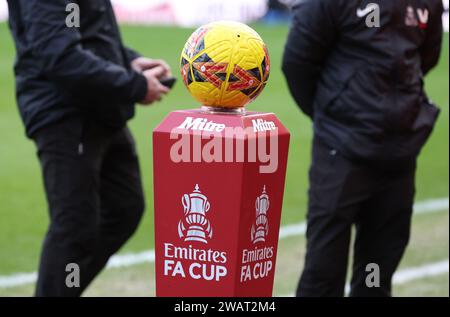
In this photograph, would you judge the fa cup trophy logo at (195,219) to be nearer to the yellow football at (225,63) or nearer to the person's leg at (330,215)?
the yellow football at (225,63)

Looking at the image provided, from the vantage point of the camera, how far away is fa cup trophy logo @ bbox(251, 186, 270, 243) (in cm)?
343

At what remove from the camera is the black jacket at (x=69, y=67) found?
15.0 feet

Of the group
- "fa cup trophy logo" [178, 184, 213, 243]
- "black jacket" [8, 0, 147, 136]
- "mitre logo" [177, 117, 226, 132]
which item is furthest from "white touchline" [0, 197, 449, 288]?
"mitre logo" [177, 117, 226, 132]

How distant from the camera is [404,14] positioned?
4648 millimetres

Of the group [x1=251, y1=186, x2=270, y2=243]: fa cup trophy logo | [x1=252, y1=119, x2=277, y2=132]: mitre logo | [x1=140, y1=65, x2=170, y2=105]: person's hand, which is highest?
[x1=252, y1=119, x2=277, y2=132]: mitre logo

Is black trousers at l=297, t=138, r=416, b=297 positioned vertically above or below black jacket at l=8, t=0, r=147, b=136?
below

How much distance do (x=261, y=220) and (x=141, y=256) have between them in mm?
3684

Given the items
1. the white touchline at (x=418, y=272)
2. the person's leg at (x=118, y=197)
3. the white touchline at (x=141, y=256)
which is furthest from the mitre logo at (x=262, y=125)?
the white touchline at (x=141, y=256)

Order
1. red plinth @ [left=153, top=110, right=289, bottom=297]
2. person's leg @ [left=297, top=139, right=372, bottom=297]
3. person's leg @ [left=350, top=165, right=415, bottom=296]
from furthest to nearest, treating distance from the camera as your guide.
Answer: person's leg @ [left=350, top=165, right=415, bottom=296] < person's leg @ [left=297, top=139, right=372, bottom=297] < red plinth @ [left=153, top=110, right=289, bottom=297]

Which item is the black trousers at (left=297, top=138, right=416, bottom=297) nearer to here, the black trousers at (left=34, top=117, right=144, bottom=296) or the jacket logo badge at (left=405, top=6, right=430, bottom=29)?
the jacket logo badge at (left=405, top=6, right=430, bottom=29)

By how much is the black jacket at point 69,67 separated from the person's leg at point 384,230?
1.27 meters

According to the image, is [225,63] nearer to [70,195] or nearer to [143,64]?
[70,195]

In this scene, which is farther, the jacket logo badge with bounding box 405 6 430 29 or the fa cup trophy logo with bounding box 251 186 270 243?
the jacket logo badge with bounding box 405 6 430 29

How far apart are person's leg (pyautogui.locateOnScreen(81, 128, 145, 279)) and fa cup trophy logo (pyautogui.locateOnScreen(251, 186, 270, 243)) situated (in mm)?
1741
